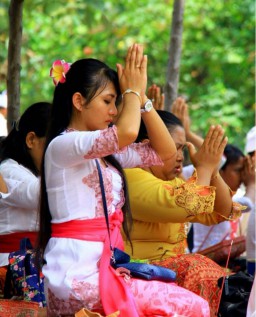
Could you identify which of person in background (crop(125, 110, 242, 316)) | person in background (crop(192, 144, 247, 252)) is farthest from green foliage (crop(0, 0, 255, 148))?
person in background (crop(125, 110, 242, 316))

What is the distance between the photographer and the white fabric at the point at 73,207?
3.53 m

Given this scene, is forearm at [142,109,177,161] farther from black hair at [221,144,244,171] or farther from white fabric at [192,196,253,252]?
white fabric at [192,196,253,252]

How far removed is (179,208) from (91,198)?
0.75 meters

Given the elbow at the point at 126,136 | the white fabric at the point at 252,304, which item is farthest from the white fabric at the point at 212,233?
the elbow at the point at 126,136

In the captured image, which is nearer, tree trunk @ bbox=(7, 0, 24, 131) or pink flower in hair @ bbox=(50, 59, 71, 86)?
pink flower in hair @ bbox=(50, 59, 71, 86)

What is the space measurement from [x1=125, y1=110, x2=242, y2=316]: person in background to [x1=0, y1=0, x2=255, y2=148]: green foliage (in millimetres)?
8568

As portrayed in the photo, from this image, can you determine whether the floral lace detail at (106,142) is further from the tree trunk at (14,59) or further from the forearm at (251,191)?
the forearm at (251,191)

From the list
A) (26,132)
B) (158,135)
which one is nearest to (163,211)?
(158,135)

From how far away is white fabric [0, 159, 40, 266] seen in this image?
4.64m

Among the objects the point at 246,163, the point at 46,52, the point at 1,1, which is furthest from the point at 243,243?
the point at 46,52

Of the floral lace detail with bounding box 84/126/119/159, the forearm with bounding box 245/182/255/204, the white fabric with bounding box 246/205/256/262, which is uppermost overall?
the floral lace detail with bounding box 84/126/119/159

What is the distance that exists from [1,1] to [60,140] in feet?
16.2

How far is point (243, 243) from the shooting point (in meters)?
6.59

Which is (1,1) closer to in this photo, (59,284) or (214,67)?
(59,284)
